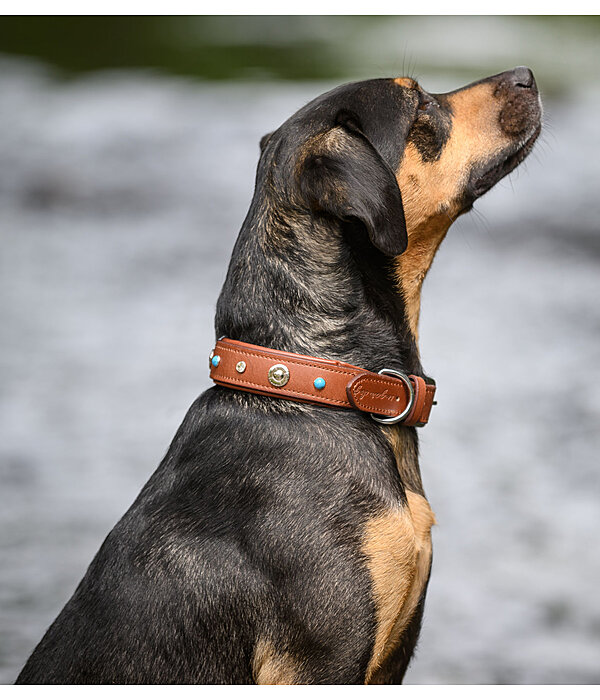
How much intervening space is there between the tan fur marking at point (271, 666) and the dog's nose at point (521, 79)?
2249 mm

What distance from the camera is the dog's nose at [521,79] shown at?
3527 millimetres

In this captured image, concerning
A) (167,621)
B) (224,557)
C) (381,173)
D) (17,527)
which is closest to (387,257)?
(381,173)

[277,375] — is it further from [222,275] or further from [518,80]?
[222,275]

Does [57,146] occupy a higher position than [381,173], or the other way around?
[57,146]

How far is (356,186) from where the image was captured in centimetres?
296

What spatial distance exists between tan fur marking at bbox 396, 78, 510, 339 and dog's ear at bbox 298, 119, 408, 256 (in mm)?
284

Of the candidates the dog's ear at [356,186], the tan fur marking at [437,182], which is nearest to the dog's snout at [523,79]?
the tan fur marking at [437,182]

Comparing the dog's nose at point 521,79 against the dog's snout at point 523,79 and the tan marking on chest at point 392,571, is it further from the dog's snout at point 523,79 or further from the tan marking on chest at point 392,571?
the tan marking on chest at point 392,571

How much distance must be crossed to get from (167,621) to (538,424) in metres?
4.83

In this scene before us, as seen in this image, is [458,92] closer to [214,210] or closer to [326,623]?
[326,623]

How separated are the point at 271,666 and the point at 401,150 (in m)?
1.82

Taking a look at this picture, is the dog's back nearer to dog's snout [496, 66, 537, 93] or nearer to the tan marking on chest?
the tan marking on chest

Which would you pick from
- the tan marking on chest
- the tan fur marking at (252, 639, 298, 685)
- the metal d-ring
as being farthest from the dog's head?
the tan fur marking at (252, 639, 298, 685)

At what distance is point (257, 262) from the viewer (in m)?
3.22
